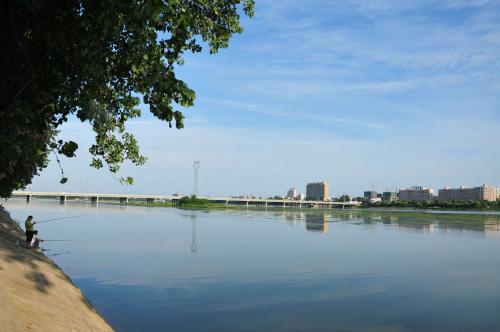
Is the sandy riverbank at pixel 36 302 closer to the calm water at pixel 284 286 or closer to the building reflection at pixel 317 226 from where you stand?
the calm water at pixel 284 286

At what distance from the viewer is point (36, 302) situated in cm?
1290

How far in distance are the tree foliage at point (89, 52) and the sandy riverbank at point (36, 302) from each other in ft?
12.9

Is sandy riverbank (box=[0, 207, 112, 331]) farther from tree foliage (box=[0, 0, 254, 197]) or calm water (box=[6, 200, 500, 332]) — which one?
tree foliage (box=[0, 0, 254, 197])

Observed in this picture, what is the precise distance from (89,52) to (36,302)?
7.65m

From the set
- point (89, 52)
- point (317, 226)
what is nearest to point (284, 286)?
point (89, 52)

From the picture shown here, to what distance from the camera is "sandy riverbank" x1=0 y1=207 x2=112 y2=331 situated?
10617mm

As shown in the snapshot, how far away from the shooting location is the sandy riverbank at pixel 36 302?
10.6 meters

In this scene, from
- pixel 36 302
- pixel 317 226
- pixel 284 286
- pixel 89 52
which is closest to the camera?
pixel 89 52

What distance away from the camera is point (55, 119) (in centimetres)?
1255

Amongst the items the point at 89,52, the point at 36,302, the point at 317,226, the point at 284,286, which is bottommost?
the point at 317,226

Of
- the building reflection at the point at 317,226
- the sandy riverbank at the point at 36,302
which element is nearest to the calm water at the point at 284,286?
the sandy riverbank at the point at 36,302

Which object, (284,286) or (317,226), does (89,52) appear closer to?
(284,286)

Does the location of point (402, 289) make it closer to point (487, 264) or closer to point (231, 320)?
point (231, 320)

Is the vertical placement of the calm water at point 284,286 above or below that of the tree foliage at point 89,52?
below
